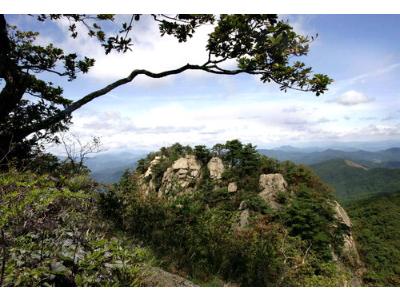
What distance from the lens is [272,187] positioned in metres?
21.2

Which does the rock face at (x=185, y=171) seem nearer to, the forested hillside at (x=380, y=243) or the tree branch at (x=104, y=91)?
the forested hillside at (x=380, y=243)

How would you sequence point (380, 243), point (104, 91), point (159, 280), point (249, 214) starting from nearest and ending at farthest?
point (159, 280)
point (104, 91)
point (249, 214)
point (380, 243)

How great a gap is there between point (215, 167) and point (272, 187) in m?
5.41

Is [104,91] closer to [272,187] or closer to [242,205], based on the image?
[242,205]

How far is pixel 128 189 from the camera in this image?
10.1 meters

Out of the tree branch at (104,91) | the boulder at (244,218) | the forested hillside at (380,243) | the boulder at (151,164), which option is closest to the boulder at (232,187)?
the boulder at (244,218)

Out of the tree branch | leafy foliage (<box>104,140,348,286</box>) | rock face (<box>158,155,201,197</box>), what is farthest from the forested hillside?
the tree branch

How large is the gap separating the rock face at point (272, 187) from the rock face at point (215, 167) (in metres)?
3.50

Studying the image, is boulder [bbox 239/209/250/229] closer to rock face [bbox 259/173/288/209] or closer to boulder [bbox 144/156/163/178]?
rock face [bbox 259/173/288/209]

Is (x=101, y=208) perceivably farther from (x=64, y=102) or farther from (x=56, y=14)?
(x=56, y=14)

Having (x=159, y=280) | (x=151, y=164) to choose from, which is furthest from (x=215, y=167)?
(x=159, y=280)

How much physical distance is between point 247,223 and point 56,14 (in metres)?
13.3

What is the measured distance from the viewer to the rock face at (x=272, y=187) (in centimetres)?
2025
